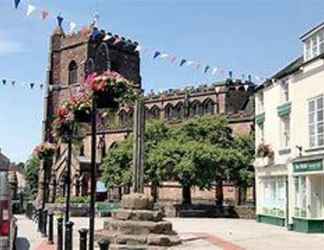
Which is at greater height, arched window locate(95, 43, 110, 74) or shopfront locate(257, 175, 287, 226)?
arched window locate(95, 43, 110, 74)

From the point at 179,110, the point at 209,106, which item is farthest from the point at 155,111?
the point at 209,106

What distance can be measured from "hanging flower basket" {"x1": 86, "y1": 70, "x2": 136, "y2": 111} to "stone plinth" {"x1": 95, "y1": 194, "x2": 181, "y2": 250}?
6.11 metres

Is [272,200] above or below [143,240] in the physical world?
above

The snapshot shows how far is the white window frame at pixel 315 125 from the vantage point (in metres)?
30.4

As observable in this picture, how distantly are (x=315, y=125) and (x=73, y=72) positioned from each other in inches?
2726

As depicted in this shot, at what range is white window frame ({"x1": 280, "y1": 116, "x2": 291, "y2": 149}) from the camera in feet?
113

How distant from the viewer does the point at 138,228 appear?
864 inches

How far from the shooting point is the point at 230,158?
176ft

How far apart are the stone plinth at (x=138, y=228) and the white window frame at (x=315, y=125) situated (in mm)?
10584

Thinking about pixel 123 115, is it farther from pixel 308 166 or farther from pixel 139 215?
pixel 139 215

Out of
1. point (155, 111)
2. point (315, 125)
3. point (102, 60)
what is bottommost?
point (315, 125)

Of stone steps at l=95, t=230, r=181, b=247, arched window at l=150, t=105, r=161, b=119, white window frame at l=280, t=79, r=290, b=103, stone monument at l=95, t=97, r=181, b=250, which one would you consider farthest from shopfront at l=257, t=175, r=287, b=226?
arched window at l=150, t=105, r=161, b=119

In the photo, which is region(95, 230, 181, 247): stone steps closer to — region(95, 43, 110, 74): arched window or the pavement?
the pavement

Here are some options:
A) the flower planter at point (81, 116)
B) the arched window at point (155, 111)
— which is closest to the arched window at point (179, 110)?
the arched window at point (155, 111)
